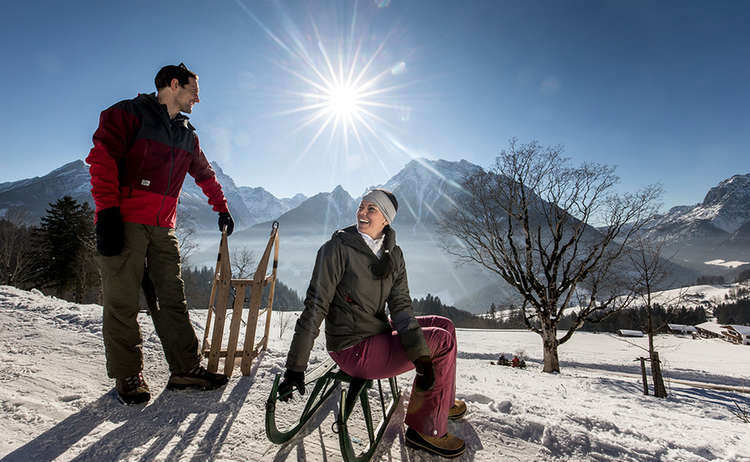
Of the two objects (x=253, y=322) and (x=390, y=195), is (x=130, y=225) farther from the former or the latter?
(x=390, y=195)

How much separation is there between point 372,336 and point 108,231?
2139 mm

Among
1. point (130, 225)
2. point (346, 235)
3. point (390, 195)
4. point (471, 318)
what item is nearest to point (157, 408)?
point (130, 225)

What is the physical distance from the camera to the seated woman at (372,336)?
193 cm

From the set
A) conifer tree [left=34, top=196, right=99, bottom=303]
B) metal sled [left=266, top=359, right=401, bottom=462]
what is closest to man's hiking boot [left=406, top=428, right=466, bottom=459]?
metal sled [left=266, top=359, right=401, bottom=462]

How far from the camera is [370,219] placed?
2289 mm

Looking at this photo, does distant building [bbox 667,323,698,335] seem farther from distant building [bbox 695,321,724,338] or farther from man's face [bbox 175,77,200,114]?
man's face [bbox 175,77,200,114]

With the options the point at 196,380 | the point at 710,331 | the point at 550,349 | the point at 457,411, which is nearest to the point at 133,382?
the point at 196,380

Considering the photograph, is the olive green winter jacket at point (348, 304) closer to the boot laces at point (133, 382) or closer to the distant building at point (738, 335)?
the boot laces at point (133, 382)

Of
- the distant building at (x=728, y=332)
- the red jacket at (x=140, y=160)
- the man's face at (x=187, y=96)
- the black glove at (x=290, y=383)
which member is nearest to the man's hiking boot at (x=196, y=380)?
the red jacket at (x=140, y=160)

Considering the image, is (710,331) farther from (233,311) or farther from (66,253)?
(66,253)

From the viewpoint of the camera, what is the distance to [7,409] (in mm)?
2041

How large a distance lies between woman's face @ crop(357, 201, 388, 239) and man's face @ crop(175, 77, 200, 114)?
198 cm

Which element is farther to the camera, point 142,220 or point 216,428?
point 142,220

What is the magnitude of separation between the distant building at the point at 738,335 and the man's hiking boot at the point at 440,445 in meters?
76.9
